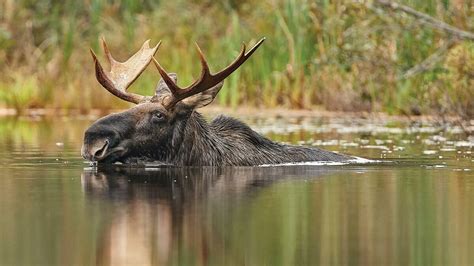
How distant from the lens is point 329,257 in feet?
21.2

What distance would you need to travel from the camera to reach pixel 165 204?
8805mm

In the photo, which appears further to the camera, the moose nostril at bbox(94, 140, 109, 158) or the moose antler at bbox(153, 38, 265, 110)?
the moose antler at bbox(153, 38, 265, 110)

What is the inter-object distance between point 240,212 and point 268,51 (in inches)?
623

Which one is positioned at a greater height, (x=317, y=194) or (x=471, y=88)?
(x=471, y=88)

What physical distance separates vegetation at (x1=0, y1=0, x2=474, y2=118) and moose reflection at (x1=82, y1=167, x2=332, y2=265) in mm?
6478

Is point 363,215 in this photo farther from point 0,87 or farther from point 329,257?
point 0,87

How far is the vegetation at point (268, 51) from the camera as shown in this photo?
1962cm

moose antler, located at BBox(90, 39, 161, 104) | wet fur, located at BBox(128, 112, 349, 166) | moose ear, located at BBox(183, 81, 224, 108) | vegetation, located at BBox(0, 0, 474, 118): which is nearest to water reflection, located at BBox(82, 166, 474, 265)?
wet fur, located at BBox(128, 112, 349, 166)

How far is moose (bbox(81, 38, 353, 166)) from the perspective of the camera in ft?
38.9

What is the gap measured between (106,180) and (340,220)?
3.21 metres

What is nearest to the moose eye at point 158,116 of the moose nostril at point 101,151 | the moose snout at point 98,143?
the moose snout at point 98,143

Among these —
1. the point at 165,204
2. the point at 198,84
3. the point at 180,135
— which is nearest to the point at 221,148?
the point at 180,135

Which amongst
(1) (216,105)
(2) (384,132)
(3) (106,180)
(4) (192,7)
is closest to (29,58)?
(4) (192,7)

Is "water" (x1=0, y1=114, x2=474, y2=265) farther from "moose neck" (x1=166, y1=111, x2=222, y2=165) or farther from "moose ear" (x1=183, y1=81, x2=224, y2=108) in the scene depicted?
"moose ear" (x1=183, y1=81, x2=224, y2=108)
